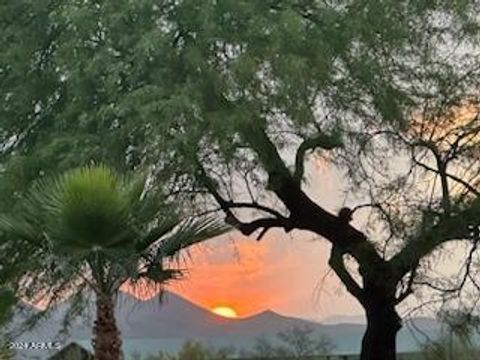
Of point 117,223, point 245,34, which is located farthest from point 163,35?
point 117,223

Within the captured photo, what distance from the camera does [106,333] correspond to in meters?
7.95

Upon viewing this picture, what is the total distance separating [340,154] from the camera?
13641 mm

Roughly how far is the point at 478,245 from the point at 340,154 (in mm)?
2224

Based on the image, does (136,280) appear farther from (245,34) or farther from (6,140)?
(6,140)

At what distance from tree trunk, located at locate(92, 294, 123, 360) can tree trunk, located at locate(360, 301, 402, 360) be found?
22.9 ft

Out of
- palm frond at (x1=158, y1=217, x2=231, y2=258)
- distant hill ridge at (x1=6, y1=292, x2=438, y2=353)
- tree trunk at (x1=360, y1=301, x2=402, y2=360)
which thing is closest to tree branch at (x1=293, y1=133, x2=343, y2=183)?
tree trunk at (x1=360, y1=301, x2=402, y2=360)

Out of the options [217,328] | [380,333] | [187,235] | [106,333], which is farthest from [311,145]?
[106,333]

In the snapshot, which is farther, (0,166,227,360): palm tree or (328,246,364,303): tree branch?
(328,246,364,303): tree branch

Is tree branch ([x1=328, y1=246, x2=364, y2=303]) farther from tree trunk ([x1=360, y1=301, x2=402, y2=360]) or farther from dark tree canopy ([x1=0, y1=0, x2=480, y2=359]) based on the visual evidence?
tree trunk ([x1=360, y1=301, x2=402, y2=360])

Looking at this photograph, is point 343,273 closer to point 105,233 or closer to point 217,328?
point 217,328

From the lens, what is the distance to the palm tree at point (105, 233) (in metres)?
7.17

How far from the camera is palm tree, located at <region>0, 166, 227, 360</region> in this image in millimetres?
7168

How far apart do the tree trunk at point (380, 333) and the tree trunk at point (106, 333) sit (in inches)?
275

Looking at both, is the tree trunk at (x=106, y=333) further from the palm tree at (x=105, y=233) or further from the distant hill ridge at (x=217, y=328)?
the distant hill ridge at (x=217, y=328)
